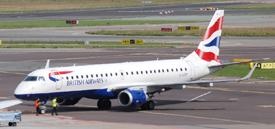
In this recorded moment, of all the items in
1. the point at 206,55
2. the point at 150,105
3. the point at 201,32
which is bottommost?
the point at 150,105

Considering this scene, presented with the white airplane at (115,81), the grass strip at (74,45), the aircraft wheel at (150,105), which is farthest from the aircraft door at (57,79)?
the grass strip at (74,45)

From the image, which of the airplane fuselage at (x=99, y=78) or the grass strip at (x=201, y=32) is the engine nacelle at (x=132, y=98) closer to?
the airplane fuselage at (x=99, y=78)

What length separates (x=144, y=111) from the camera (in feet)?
141

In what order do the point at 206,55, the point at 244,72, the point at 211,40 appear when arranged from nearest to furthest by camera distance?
the point at 206,55 → the point at 211,40 → the point at 244,72

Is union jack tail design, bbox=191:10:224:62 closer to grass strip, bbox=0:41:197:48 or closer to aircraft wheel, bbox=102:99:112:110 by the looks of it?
aircraft wheel, bbox=102:99:112:110

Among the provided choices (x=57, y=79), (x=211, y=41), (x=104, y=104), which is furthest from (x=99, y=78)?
(x=211, y=41)

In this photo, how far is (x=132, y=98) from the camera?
41344 millimetres

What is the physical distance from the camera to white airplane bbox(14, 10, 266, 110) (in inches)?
1578

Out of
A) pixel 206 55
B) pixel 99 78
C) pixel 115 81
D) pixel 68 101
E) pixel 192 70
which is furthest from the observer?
pixel 206 55

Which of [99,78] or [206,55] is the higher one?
[206,55]

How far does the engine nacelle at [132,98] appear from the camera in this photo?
41438 mm

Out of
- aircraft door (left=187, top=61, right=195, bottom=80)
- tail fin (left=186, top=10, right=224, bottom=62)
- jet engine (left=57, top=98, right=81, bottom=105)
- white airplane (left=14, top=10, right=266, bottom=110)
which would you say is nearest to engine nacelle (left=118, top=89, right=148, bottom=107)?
white airplane (left=14, top=10, right=266, bottom=110)

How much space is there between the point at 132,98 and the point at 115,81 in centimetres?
274

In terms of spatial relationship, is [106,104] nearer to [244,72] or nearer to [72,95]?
[72,95]
